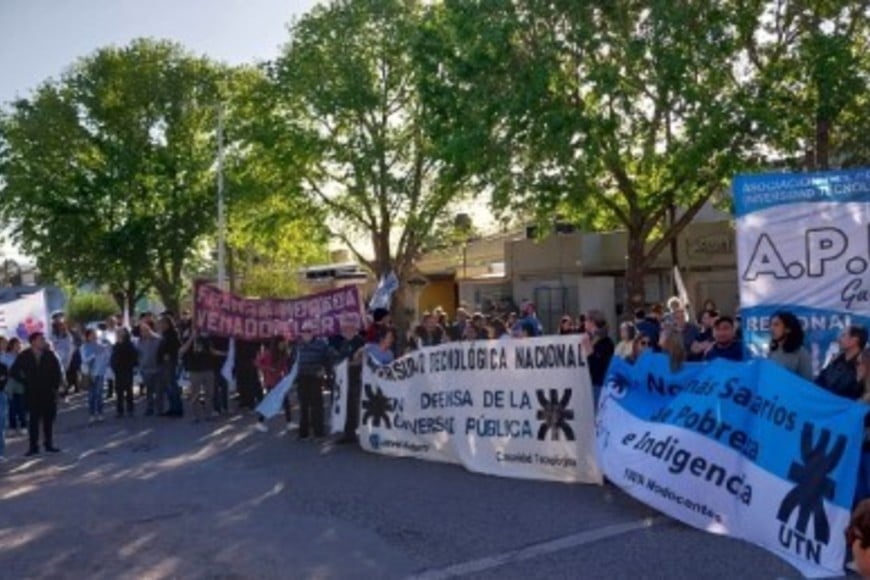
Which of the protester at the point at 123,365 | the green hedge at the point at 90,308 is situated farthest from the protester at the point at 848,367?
the green hedge at the point at 90,308

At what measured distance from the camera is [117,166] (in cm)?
4181

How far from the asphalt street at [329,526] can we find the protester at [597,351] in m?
1.43

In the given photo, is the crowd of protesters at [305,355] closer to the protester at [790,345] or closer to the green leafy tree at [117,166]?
the protester at [790,345]

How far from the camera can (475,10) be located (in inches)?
901

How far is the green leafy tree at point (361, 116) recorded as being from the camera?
32438mm

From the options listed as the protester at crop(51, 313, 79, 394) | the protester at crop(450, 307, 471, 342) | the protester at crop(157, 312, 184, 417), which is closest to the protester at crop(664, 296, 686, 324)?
the protester at crop(450, 307, 471, 342)

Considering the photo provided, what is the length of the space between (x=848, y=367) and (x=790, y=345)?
3.68 feet

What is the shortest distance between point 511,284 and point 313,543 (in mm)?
29708

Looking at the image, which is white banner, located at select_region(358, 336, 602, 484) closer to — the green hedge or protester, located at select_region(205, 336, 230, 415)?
protester, located at select_region(205, 336, 230, 415)

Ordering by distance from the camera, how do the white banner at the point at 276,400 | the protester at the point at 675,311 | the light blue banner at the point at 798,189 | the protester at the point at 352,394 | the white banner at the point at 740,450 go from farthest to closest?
the white banner at the point at 276,400 → the protester at the point at 352,394 → the protester at the point at 675,311 → the light blue banner at the point at 798,189 → the white banner at the point at 740,450

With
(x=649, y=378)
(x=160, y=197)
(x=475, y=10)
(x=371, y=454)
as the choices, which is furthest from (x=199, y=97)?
(x=649, y=378)

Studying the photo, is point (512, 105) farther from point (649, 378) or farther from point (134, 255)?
point (134, 255)

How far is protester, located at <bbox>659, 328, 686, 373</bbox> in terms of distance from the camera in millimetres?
10273

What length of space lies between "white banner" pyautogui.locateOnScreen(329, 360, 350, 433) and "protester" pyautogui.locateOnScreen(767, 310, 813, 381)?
641cm
